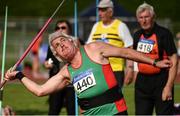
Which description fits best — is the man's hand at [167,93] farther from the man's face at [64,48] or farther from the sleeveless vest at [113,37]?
the man's face at [64,48]

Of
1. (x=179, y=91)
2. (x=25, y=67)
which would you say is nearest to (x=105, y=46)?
(x=179, y=91)

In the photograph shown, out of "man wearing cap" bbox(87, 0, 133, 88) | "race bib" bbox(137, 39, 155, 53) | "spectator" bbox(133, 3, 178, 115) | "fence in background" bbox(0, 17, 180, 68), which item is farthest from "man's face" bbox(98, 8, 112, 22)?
"fence in background" bbox(0, 17, 180, 68)

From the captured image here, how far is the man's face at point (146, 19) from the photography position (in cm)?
848

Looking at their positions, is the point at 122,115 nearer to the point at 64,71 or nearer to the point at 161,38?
the point at 64,71

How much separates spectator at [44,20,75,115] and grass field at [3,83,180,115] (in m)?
1.95

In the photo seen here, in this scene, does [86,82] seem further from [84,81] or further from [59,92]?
[59,92]

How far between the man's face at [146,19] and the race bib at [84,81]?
2.05 m

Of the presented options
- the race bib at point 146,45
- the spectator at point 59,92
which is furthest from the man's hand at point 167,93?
the spectator at point 59,92

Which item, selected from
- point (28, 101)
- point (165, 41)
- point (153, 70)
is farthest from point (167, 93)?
point (28, 101)

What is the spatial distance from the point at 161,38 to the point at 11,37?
29.6 metres

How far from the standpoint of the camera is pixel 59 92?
10.4 meters

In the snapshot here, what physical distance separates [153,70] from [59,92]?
2.21m

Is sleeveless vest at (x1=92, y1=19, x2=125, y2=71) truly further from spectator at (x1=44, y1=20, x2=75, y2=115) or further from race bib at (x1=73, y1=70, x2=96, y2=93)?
race bib at (x1=73, y1=70, x2=96, y2=93)

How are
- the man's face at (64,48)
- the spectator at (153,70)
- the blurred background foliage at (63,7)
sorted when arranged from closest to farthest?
the man's face at (64,48)
the spectator at (153,70)
the blurred background foliage at (63,7)
